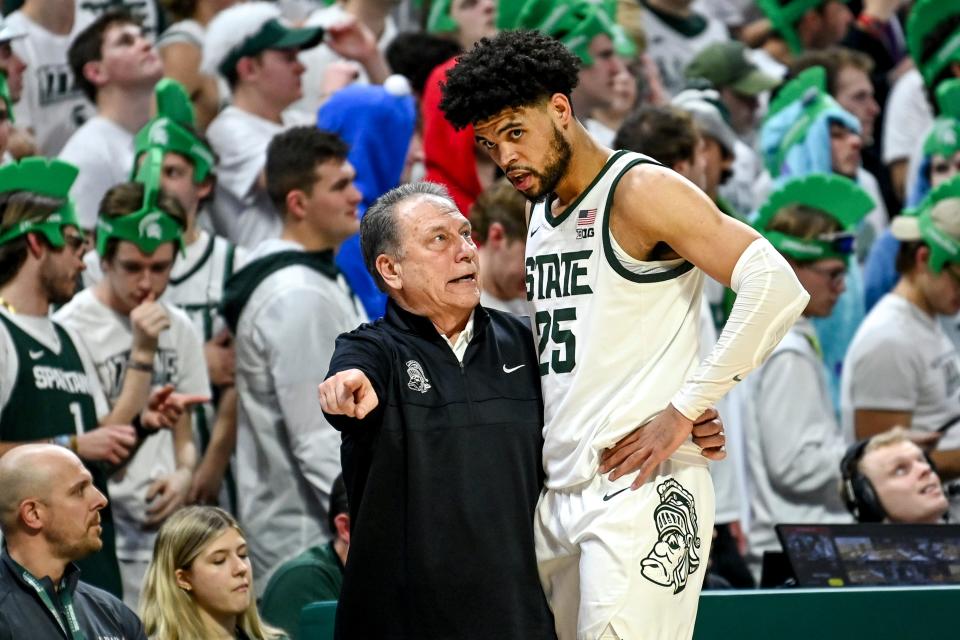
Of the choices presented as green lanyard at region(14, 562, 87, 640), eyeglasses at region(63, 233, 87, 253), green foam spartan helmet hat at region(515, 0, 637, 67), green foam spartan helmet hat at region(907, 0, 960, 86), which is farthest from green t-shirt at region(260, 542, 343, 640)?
green foam spartan helmet hat at region(907, 0, 960, 86)

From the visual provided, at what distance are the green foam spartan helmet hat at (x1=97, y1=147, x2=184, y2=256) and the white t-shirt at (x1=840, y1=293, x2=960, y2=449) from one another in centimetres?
321

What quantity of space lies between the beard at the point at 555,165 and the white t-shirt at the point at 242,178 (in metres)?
3.53

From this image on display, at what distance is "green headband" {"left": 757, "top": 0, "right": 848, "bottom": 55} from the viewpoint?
11188 millimetres

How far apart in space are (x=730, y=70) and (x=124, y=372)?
16.8 feet

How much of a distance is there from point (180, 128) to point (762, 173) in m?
4.21

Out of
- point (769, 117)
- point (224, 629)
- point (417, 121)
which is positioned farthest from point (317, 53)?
point (224, 629)

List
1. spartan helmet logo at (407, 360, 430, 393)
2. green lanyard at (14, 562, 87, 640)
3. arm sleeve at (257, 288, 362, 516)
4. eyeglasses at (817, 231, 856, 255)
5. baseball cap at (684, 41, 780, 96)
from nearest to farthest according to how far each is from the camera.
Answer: spartan helmet logo at (407, 360, 430, 393), green lanyard at (14, 562, 87, 640), arm sleeve at (257, 288, 362, 516), eyeglasses at (817, 231, 856, 255), baseball cap at (684, 41, 780, 96)

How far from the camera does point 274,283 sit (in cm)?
636

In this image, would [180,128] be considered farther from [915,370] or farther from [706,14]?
[706,14]

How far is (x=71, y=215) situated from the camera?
5980 millimetres

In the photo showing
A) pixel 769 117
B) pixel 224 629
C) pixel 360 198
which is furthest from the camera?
pixel 769 117

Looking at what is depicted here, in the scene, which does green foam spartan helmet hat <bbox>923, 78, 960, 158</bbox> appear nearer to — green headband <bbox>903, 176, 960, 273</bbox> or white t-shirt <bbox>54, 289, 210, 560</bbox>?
green headband <bbox>903, 176, 960, 273</bbox>

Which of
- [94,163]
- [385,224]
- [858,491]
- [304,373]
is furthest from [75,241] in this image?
[858,491]

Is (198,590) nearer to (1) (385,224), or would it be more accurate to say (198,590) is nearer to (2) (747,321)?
(1) (385,224)
